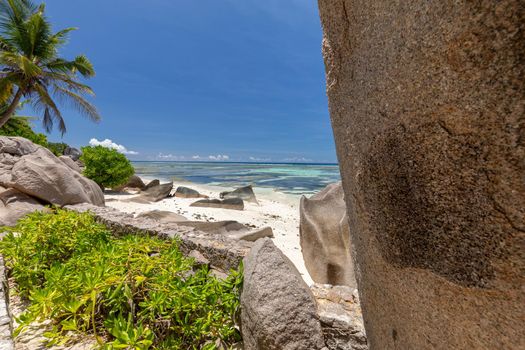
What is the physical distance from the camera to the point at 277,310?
178 cm

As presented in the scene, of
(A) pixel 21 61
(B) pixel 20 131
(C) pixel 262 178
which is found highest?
(A) pixel 21 61

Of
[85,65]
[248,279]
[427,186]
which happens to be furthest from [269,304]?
[85,65]

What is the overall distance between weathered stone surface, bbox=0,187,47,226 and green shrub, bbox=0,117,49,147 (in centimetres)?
1559

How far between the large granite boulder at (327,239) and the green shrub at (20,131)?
70.1 feet

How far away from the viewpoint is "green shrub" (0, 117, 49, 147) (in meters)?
18.3

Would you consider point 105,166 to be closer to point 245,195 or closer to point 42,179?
point 245,195

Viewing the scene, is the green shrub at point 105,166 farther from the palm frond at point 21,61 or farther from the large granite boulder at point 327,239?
the large granite boulder at point 327,239

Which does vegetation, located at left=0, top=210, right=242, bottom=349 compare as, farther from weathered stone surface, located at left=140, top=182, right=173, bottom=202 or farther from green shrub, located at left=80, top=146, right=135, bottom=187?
green shrub, located at left=80, top=146, right=135, bottom=187

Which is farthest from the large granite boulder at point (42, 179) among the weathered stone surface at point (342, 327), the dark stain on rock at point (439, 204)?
the dark stain on rock at point (439, 204)

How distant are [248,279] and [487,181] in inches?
68.0

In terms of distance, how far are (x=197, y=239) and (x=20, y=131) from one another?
23772 mm

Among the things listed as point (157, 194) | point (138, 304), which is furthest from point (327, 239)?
point (157, 194)

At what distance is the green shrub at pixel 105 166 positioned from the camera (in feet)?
42.5

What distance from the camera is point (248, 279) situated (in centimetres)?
200
